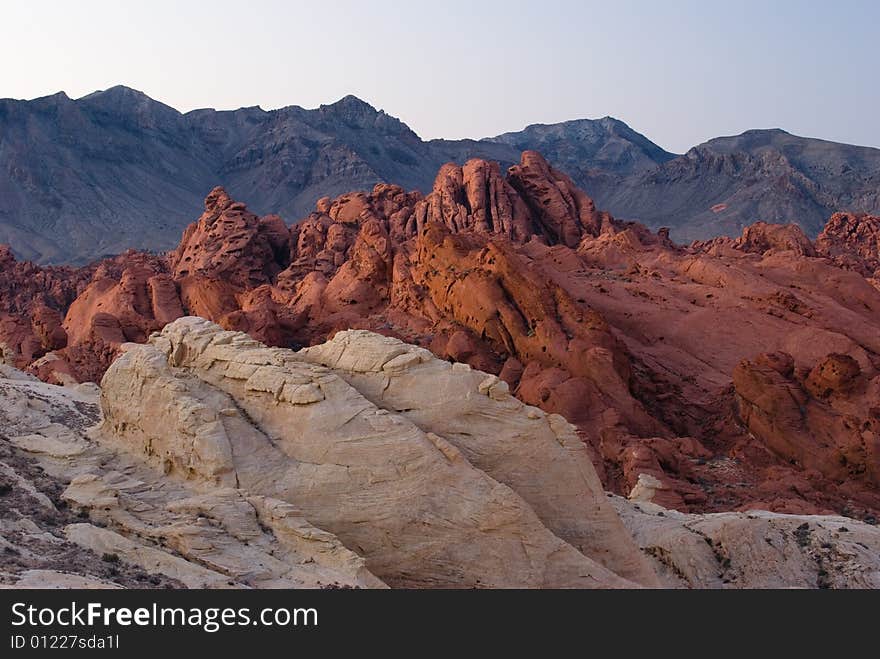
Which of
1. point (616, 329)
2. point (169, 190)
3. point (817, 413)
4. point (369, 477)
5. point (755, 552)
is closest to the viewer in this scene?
point (369, 477)

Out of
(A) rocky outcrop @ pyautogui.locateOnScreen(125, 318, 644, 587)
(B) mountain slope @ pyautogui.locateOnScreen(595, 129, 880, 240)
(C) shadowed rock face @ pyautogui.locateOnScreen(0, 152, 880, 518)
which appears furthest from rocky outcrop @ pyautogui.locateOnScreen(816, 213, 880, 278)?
Result: (A) rocky outcrop @ pyautogui.locateOnScreen(125, 318, 644, 587)

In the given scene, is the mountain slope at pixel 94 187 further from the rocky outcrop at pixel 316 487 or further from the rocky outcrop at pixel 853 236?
the rocky outcrop at pixel 316 487

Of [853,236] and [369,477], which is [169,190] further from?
[369,477]

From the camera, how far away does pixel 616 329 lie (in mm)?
42875

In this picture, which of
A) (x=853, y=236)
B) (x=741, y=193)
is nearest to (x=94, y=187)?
(x=741, y=193)

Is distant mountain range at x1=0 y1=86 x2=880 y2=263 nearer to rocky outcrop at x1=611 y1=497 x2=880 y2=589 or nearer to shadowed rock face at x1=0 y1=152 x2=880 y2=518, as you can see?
shadowed rock face at x1=0 y1=152 x2=880 y2=518

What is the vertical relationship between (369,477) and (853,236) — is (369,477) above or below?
below

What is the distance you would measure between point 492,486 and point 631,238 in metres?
47.8

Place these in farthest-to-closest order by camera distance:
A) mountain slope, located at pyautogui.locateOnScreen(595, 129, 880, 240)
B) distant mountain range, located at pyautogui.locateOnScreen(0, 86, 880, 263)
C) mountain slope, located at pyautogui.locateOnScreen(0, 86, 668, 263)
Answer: mountain slope, located at pyautogui.locateOnScreen(595, 129, 880, 240) → distant mountain range, located at pyautogui.locateOnScreen(0, 86, 880, 263) → mountain slope, located at pyautogui.locateOnScreen(0, 86, 668, 263)

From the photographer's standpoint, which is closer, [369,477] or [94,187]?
[369,477]

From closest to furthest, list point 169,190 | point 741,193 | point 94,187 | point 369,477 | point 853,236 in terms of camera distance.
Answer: point 369,477 → point 853,236 → point 741,193 → point 94,187 → point 169,190

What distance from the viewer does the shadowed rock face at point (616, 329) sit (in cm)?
3180

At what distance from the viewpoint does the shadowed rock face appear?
31797 millimetres
